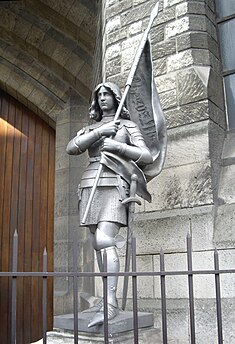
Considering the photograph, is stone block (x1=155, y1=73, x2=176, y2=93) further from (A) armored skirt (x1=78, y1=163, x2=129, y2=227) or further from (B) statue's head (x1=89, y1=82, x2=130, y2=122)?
(A) armored skirt (x1=78, y1=163, x2=129, y2=227)

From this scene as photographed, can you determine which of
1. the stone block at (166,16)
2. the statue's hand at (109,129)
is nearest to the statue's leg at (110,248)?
the statue's hand at (109,129)

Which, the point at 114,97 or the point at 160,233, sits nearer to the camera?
the point at 114,97

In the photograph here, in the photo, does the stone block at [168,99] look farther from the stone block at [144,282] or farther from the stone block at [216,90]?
the stone block at [144,282]

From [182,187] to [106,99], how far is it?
1006mm

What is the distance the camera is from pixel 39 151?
6.46m

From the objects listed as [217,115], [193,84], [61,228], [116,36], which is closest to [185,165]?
[217,115]

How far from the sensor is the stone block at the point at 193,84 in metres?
3.61

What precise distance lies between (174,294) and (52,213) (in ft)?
10.5

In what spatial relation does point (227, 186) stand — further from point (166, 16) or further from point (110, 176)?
point (166, 16)

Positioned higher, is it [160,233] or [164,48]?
[164,48]

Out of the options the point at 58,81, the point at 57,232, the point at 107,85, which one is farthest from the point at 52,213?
the point at 107,85

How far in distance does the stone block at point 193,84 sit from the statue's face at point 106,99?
3.02 ft

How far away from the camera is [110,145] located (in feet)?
8.90

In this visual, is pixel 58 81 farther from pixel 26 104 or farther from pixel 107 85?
pixel 107 85
